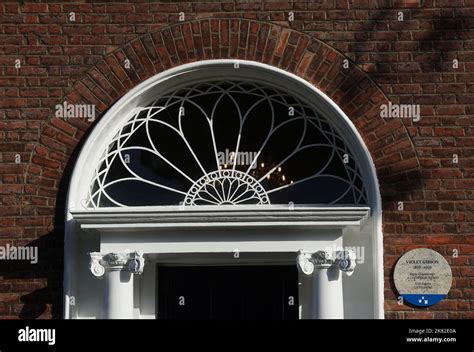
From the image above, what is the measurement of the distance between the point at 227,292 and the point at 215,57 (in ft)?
7.33

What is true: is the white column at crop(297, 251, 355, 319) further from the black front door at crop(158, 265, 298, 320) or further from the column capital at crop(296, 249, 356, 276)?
the black front door at crop(158, 265, 298, 320)

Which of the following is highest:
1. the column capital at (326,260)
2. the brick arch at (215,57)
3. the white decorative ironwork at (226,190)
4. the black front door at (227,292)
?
the brick arch at (215,57)

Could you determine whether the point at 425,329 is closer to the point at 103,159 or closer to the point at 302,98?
the point at 302,98

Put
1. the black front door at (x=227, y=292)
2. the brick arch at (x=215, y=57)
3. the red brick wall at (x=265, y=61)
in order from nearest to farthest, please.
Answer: the red brick wall at (x=265, y=61), the brick arch at (x=215, y=57), the black front door at (x=227, y=292)

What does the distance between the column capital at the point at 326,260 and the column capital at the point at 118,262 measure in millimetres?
1442

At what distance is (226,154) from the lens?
11.4 meters

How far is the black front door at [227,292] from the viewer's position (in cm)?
1123

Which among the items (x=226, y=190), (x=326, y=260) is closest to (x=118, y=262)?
(x=226, y=190)

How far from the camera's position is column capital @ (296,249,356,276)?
1065 cm

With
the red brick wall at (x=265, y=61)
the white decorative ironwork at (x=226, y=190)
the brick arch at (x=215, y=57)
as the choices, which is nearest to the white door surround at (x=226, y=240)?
the white decorative ironwork at (x=226, y=190)

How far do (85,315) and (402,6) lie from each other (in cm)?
417

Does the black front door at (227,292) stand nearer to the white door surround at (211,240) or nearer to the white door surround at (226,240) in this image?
the white door surround at (211,240)

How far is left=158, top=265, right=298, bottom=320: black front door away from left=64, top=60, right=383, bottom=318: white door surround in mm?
115

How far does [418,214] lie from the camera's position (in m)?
10.9
